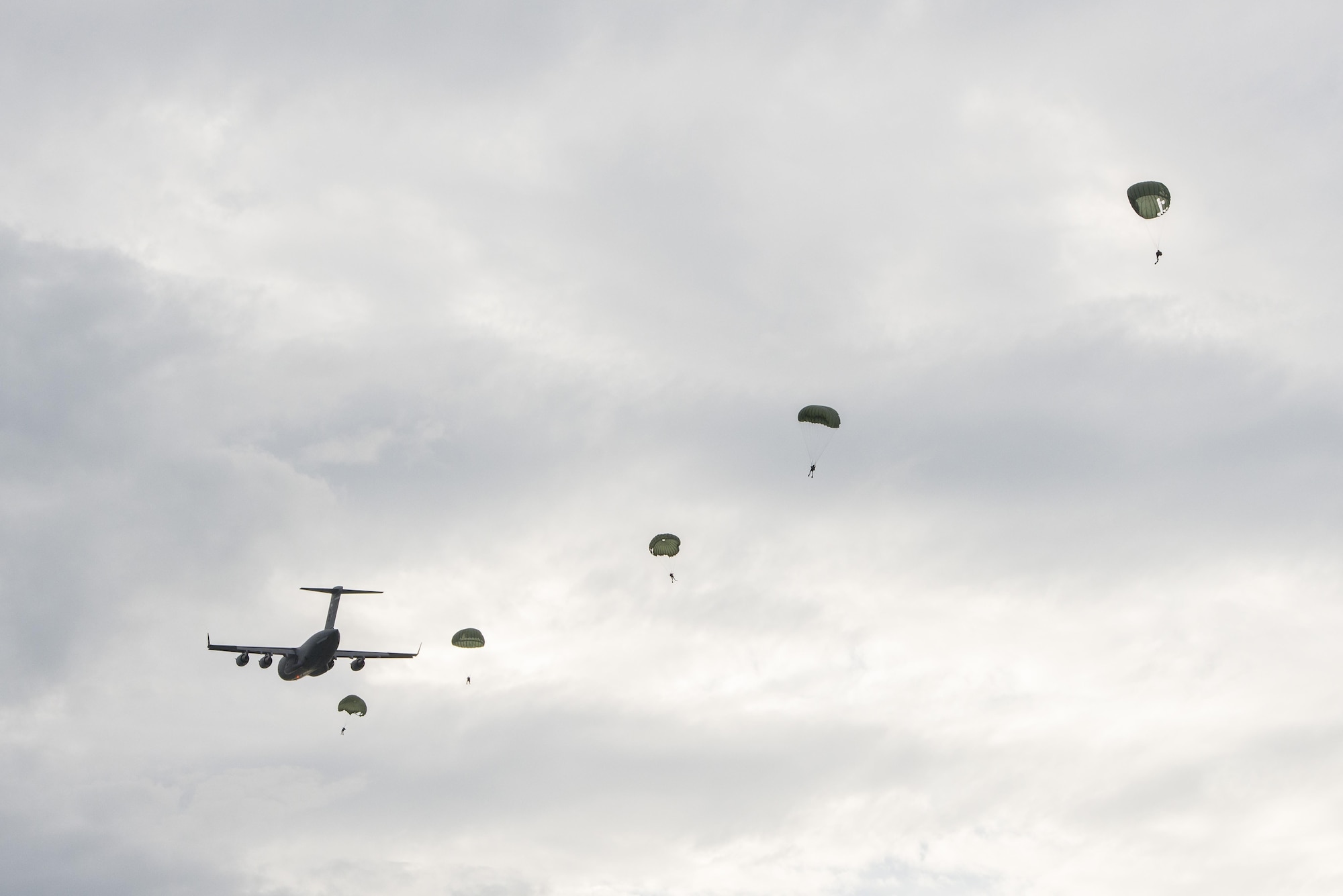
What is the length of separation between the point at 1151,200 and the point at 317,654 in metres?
72.1

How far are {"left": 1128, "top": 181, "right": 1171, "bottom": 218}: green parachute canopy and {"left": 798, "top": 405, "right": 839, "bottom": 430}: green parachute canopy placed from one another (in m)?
26.7

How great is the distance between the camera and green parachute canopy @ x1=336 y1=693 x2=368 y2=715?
100m

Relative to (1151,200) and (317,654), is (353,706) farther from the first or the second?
(1151,200)

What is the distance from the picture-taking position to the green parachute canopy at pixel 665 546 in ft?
295

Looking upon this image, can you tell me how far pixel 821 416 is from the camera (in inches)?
3364

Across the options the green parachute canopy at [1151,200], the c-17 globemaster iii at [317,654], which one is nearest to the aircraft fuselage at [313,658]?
the c-17 globemaster iii at [317,654]

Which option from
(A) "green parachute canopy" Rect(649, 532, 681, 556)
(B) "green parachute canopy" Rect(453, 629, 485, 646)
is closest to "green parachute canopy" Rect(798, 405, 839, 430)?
(A) "green parachute canopy" Rect(649, 532, 681, 556)

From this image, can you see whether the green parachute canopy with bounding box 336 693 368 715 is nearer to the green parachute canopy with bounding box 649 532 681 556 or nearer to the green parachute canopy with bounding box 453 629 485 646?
the green parachute canopy with bounding box 453 629 485 646

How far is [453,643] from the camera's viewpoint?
97.2 metres

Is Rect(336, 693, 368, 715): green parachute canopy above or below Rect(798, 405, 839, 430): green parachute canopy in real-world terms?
below

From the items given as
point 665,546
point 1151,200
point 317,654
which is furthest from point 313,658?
point 1151,200

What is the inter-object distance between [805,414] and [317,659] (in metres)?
44.2

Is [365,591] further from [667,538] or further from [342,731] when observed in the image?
[667,538]

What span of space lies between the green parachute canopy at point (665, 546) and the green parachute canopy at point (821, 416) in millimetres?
15558
